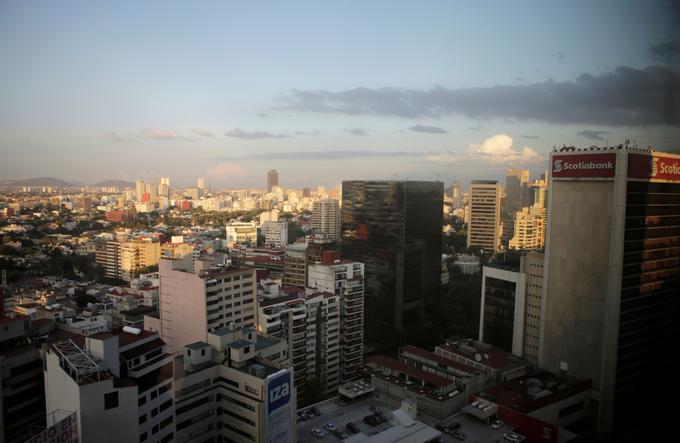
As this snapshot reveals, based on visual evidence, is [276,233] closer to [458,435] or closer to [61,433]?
[458,435]

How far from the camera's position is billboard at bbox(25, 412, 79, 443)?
188cm

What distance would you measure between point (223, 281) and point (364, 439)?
2450 millimetres

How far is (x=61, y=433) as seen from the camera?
1.99 m

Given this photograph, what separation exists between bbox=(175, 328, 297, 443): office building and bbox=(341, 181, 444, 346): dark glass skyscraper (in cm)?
422

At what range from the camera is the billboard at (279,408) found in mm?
3111

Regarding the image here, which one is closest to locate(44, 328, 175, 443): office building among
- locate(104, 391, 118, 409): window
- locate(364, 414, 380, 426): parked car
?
locate(104, 391, 118, 409): window

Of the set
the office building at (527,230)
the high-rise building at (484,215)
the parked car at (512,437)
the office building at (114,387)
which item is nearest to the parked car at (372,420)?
the parked car at (512,437)

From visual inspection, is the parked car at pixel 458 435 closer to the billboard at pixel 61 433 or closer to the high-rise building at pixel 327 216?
the billboard at pixel 61 433

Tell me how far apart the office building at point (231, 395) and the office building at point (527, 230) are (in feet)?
27.7

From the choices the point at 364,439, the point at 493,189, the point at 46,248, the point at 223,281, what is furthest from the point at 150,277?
the point at 493,189

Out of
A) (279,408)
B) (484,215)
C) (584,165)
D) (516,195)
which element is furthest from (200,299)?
(484,215)

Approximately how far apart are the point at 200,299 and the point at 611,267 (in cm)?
408

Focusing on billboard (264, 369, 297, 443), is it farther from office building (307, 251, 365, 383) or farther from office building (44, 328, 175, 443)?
office building (307, 251, 365, 383)

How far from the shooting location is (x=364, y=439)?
11.0 feet
